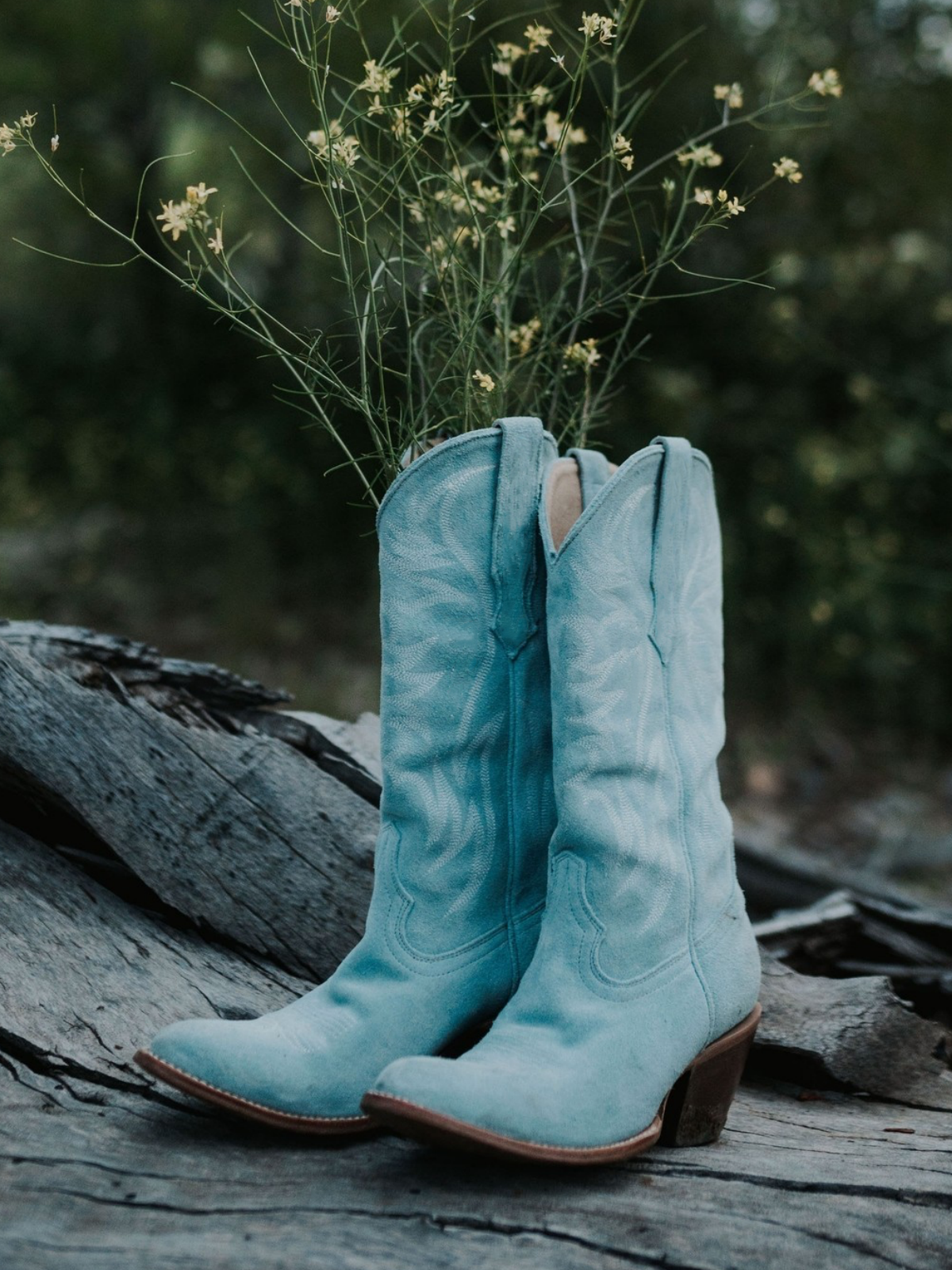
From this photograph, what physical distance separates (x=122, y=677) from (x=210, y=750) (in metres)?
0.18

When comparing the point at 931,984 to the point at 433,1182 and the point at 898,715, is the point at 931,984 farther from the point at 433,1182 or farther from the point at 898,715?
the point at 898,715

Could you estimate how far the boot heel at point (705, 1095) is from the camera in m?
1.28

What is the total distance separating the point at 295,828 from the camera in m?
1.67

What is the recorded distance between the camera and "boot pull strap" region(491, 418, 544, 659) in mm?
1346

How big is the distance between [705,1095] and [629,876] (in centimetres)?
26

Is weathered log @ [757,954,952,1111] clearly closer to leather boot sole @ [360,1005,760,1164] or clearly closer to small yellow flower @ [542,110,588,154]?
leather boot sole @ [360,1005,760,1164]

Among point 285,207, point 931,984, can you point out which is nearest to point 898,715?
point 931,984

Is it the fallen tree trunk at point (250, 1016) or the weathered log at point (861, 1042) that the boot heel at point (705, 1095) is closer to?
the fallen tree trunk at point (250, 1016)

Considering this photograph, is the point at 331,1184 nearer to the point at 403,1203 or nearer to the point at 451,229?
the point at 403,1203

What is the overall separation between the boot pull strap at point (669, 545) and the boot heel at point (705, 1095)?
419mm

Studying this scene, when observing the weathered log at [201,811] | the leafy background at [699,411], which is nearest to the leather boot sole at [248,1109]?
the weathered log at [201,811]

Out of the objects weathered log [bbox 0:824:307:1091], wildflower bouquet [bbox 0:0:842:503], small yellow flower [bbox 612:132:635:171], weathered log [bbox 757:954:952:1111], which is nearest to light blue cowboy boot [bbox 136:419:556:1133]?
wildflower bouquet [bbox 0:0:842:503]

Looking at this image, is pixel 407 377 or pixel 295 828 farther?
pixel 295 828

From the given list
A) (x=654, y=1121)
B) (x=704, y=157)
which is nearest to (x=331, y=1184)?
(x=654, y=1121)
